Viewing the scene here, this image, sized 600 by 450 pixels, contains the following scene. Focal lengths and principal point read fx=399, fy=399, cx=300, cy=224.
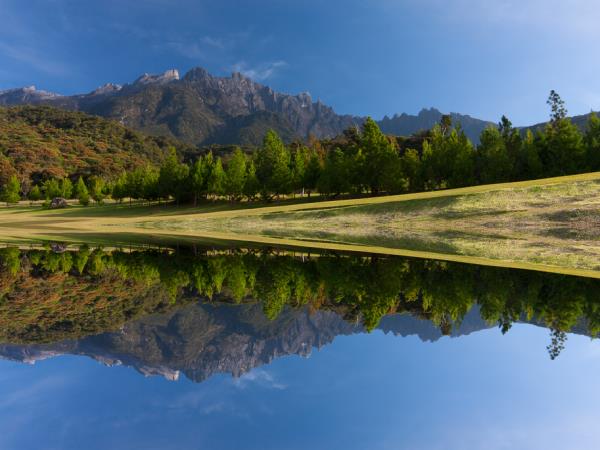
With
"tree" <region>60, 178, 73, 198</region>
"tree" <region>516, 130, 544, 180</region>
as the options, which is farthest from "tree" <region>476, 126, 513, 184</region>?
"tree" <region>60, 178, 73, 198</region>

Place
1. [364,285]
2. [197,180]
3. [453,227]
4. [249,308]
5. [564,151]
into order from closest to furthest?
[249,308] → [364,285] → [453,227] → [564,151] → [197,180]

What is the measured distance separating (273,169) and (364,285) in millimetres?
68232

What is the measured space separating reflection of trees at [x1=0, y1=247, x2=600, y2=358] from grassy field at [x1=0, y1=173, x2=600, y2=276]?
4.30 metres

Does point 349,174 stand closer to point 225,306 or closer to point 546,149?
point 546,149

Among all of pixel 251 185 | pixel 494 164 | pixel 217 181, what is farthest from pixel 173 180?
pixel 494 164

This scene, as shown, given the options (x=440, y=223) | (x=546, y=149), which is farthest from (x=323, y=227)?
(x=546, y=149)

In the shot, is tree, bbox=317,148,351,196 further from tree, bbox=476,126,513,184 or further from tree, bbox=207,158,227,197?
→ tree, bbox=476,126,513,184

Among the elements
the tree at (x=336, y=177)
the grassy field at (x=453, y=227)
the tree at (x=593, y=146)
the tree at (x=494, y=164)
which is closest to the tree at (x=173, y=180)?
the grassy field at (x=453, y=227)

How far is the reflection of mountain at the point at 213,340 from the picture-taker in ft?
23.8

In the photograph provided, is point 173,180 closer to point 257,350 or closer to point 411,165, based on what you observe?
point 411,165

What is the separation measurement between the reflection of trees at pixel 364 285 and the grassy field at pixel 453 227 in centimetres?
430

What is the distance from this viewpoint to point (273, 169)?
263 feet

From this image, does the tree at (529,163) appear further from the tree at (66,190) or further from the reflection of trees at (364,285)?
the tree at (66,190)

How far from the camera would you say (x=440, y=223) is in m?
42.0
